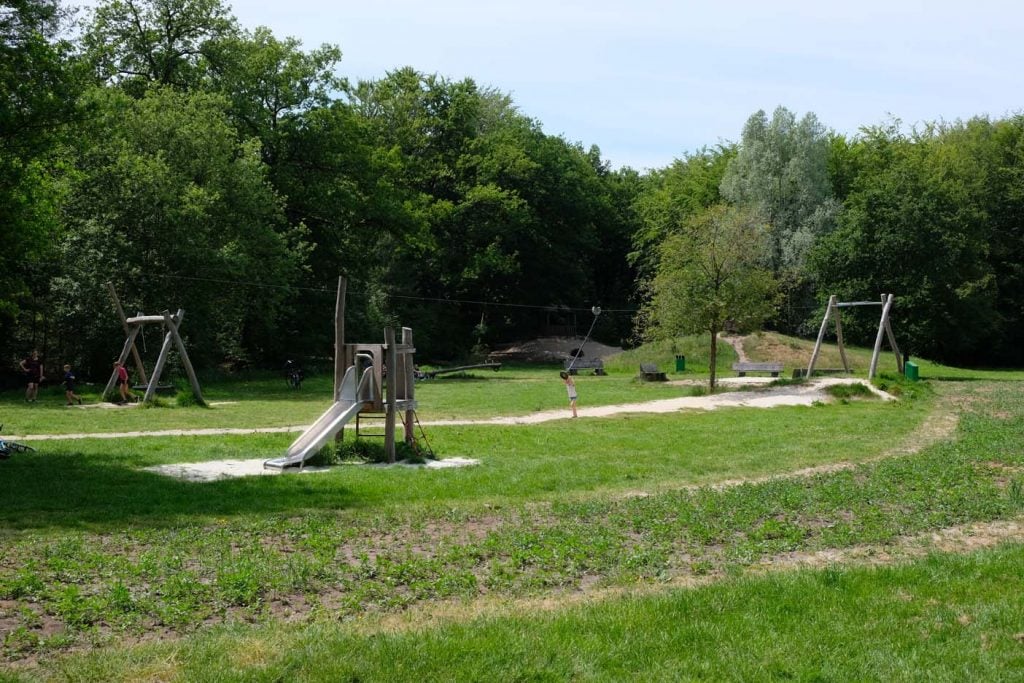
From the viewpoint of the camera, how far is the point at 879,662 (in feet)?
19.3

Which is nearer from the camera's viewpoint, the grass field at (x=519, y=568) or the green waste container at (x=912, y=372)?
the grass field at (x=519, y=568)

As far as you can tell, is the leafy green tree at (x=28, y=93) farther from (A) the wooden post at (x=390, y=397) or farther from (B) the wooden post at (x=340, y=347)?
(A) the wooden post at (x=390, y=397)

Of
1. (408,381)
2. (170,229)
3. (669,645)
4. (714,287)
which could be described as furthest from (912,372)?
(669,645)

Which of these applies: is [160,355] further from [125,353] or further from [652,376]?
[652,376]

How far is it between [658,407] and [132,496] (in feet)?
59.5

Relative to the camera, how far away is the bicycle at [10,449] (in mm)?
14929

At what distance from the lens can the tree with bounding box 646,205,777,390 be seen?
33.4 m

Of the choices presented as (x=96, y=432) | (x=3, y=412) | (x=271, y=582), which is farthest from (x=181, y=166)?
(x=271, y=582)

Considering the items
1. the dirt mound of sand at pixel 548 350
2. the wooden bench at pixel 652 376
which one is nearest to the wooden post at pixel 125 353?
the wooden bench at pixel 652 376

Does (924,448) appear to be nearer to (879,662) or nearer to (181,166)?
(879,662)

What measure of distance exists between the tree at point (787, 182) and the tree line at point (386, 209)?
6.9 inches

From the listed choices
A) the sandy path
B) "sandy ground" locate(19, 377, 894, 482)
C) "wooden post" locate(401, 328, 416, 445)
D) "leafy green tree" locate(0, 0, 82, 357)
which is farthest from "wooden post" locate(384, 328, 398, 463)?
"leafy green tree" locate(0, 0, 82, 357)

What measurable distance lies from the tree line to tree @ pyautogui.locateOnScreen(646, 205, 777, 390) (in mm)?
214

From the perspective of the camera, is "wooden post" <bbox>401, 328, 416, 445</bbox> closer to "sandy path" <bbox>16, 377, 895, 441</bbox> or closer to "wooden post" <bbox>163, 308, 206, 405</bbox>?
"sandy path" <bbox>16, 377, 895, 441</bbox>
